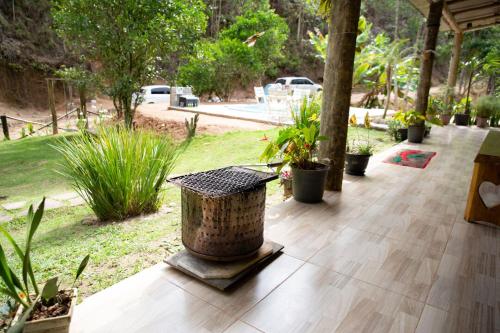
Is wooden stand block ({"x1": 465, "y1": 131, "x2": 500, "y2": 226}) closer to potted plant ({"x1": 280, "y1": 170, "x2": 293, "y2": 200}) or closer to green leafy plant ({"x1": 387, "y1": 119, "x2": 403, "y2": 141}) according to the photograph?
potted plant ({"x1": 280, "y1": 170, "x2": 293, "y2": 200})

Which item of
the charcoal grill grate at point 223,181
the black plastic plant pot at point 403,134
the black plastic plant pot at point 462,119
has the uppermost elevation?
the black plastic plant pot at point 462,119

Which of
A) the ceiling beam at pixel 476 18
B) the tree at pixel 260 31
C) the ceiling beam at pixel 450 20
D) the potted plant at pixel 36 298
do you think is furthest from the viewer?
the tree at pixel 260 31

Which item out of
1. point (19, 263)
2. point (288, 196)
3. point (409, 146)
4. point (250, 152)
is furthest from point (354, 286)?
point (409, 146)

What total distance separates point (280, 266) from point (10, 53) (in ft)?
63.7

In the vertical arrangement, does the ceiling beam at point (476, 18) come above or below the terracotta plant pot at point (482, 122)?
above

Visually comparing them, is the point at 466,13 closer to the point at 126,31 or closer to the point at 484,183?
the point at 484,183

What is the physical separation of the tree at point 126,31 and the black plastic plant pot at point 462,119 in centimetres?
754

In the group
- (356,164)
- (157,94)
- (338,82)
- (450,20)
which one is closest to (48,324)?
(338,82)

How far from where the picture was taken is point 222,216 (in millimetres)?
1923

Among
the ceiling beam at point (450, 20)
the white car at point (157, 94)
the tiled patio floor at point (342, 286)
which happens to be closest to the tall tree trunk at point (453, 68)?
the ceiling beam at point (450, 20)

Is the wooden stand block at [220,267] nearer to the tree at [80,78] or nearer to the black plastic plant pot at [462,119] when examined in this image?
the tree at [80,78]

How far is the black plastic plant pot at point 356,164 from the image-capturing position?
13.7 ft

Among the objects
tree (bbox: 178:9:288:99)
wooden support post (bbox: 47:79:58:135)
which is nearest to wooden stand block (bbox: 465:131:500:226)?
wooden support post (bbox: 47:79:58:135)

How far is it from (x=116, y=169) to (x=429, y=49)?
20.6ft
